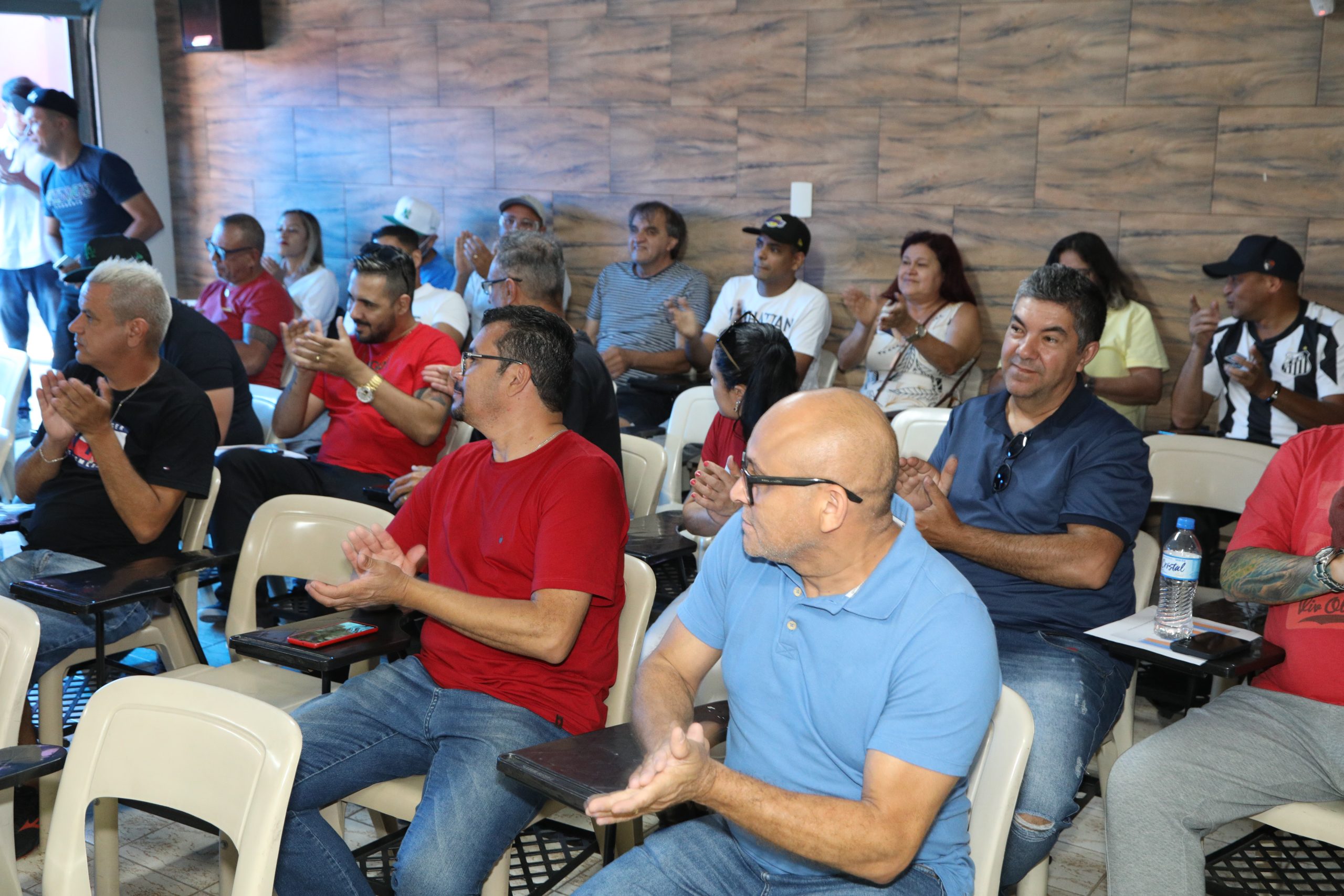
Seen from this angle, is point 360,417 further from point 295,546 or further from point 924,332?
point 924,332

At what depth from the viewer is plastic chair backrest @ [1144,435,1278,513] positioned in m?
3.37

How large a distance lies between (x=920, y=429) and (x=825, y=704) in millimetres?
2090

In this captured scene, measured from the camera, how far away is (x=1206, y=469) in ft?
11.3

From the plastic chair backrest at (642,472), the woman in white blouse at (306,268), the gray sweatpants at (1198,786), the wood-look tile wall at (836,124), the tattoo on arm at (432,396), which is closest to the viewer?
the gray sweatpants at (1198,786)

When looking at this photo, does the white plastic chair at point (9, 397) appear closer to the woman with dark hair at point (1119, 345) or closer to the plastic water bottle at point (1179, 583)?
the plastic water bottle at point (1179, 583)

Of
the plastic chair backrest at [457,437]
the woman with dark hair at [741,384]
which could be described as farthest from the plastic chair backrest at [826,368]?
the woman with dark hair at [741,384]

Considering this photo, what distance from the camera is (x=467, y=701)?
7.41ft

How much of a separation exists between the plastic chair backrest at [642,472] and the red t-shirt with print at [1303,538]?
64.4 inches

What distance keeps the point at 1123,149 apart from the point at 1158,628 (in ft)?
9.70

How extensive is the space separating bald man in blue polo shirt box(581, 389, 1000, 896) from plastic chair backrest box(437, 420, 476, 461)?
2.28 m

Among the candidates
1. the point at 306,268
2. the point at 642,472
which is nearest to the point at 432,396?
the point at 642,472

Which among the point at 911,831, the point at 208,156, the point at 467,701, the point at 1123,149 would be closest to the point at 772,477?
the point at 911,831

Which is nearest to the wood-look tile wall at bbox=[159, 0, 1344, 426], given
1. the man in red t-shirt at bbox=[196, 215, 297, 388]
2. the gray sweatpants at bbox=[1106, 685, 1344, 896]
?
the man in red t-shirt at bbox=[196, 215, 297, 388]

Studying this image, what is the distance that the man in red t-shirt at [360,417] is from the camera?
3.91 m
